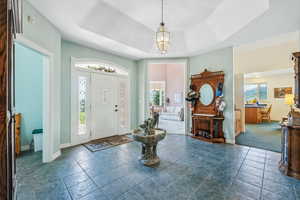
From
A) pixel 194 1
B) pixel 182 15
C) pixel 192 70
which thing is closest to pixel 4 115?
pixel 194 1

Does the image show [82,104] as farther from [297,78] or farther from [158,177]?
[297,78]

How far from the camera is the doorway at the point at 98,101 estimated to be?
4105mm

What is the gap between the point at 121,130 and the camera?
5.36 meters

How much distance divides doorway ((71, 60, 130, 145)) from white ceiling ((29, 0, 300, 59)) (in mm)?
855

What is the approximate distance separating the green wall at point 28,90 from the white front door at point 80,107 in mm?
856

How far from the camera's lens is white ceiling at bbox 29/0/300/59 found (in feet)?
8.66

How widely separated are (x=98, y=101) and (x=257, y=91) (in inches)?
396

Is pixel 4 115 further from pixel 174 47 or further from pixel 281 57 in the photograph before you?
pixel 281 57

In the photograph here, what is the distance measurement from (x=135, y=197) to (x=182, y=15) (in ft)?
12.3

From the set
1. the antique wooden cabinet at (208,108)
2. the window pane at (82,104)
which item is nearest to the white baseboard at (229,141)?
the antique wooden cabinet at (208,108)

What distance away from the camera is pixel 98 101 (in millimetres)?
4656

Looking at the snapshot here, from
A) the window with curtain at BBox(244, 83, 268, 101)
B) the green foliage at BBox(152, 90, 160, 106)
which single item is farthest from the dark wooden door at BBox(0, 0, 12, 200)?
the window with curtain at BBox(244, 83, 268, 101)

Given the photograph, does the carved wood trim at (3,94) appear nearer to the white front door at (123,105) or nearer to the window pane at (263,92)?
the white front door at (123,105)

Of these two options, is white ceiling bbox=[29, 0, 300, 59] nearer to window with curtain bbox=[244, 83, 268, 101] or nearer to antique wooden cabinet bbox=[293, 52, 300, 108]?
antique wooden cabinet bbox=[293, 52, 300, 108]
